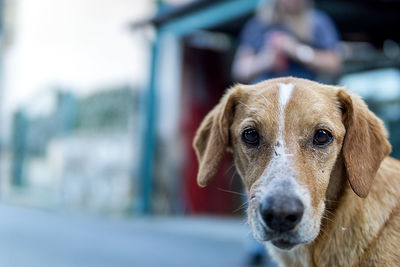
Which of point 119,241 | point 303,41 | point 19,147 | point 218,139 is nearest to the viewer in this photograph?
point 218,139

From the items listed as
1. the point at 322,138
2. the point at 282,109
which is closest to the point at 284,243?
the point at 322,138

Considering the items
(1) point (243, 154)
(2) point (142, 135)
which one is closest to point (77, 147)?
(2) point (142, 135)

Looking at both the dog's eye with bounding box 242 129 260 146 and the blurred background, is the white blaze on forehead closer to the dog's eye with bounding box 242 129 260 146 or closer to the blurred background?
the dog's eye with bounding box 242 129 260 146

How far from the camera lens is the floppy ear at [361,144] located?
2244 millimetres

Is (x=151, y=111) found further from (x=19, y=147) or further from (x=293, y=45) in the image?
(x=19, y=147)

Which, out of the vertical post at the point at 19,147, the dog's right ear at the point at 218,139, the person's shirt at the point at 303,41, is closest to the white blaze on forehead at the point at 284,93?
the dog's right ear at the point at 218,139

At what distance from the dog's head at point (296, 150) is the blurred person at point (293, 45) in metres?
1.35

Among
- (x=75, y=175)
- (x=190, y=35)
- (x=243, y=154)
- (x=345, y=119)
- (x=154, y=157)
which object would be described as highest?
(x=190, y=35)

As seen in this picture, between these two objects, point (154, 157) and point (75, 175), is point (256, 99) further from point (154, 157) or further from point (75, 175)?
point (75, 175)

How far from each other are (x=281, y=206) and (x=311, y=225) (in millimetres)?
201

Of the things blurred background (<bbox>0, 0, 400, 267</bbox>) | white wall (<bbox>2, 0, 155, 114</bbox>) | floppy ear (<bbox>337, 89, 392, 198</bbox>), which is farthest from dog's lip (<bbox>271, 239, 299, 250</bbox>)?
white wall (<bbox>2, 0, 155, 114</bbox>)

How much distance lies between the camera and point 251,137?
248 centimetres

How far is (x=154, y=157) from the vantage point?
9477 mm

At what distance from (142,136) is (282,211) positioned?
7.56 metres
